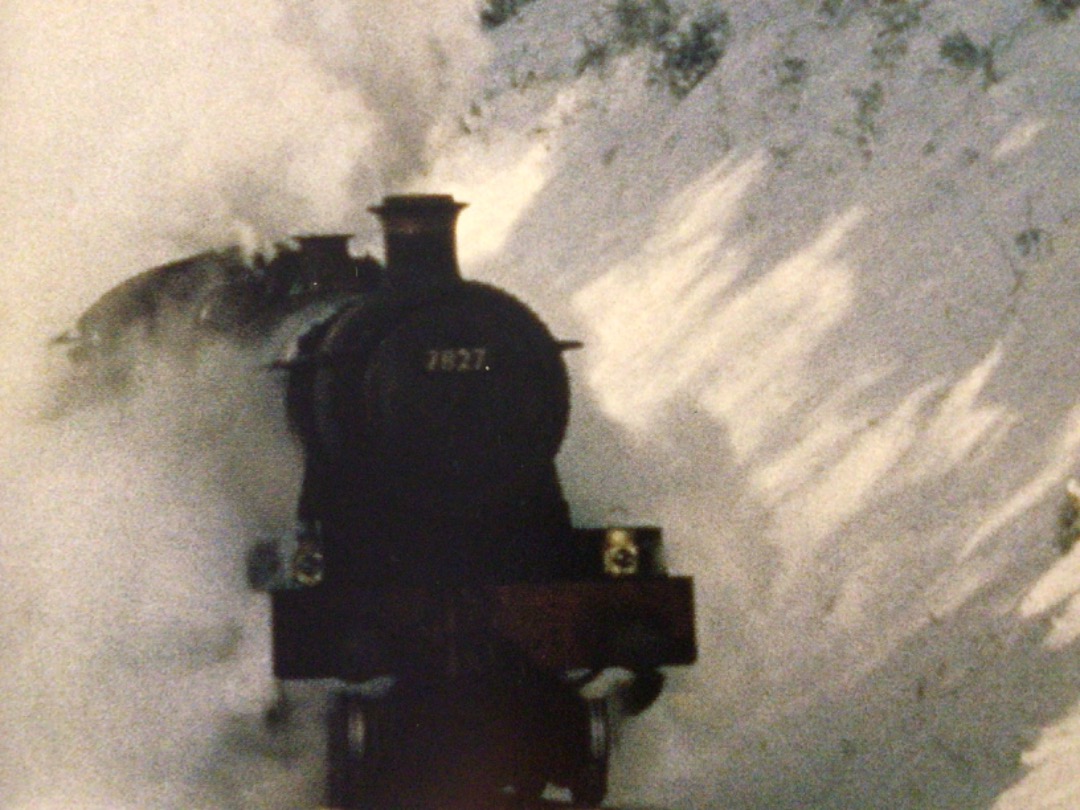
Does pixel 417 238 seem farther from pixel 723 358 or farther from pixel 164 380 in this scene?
pixel 723 358

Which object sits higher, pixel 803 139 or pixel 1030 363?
pixel 803 139

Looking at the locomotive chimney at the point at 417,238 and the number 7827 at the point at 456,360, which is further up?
the locomotive chimney at the point at 417,238

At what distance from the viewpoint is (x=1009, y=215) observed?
12.1 meters

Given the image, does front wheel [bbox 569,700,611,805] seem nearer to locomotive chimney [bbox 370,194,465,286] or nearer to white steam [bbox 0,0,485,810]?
white steam [bbox 0,0,485,810]

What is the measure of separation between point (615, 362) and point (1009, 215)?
2.64 metres

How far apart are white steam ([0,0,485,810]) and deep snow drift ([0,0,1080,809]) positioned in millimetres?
17

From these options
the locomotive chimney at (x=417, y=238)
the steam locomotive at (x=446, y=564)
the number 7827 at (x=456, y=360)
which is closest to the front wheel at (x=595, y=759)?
the steam locomotive at (x=446, y=564)

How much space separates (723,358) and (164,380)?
463 centimetres

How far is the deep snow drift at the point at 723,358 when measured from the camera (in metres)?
7.94

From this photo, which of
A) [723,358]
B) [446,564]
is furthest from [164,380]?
[723,358]

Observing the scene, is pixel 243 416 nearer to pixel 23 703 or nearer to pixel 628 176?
pixel 23 703

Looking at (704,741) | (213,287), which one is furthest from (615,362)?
(213,287)

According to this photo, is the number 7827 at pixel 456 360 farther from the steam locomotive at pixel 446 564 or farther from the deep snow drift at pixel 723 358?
the deep snow drift at pixel 723 358

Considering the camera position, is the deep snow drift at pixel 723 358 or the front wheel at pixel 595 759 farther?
the deep snow drift at pixel 723 358
